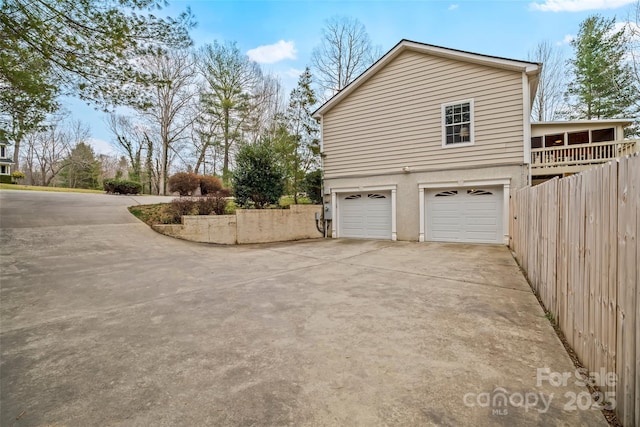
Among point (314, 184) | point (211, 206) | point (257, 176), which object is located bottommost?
point (211, 206)

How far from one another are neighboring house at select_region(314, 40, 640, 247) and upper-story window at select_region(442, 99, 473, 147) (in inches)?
1.2

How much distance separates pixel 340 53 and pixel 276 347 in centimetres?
1707

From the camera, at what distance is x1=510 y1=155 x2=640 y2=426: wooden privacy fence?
1535mm

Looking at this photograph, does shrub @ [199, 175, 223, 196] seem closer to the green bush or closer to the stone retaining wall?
the green bush

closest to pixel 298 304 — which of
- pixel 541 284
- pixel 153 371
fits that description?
pixel 153 371

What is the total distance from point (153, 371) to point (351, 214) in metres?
9.31

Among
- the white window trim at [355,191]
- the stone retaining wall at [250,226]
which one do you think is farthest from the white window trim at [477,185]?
the stone retaining wall at [250,226]

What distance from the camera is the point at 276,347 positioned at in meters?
2.54

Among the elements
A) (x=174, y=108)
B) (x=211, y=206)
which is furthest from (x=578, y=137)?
(x=174, y=108)

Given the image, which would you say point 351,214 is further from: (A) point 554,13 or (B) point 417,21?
(A) point 554,13

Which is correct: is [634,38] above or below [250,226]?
above

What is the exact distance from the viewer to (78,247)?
660cm

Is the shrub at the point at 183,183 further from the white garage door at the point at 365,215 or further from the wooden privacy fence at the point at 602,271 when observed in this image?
the wooden privacy fence at the point at 602,271

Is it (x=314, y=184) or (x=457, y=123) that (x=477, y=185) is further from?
(x=314, y=184)
